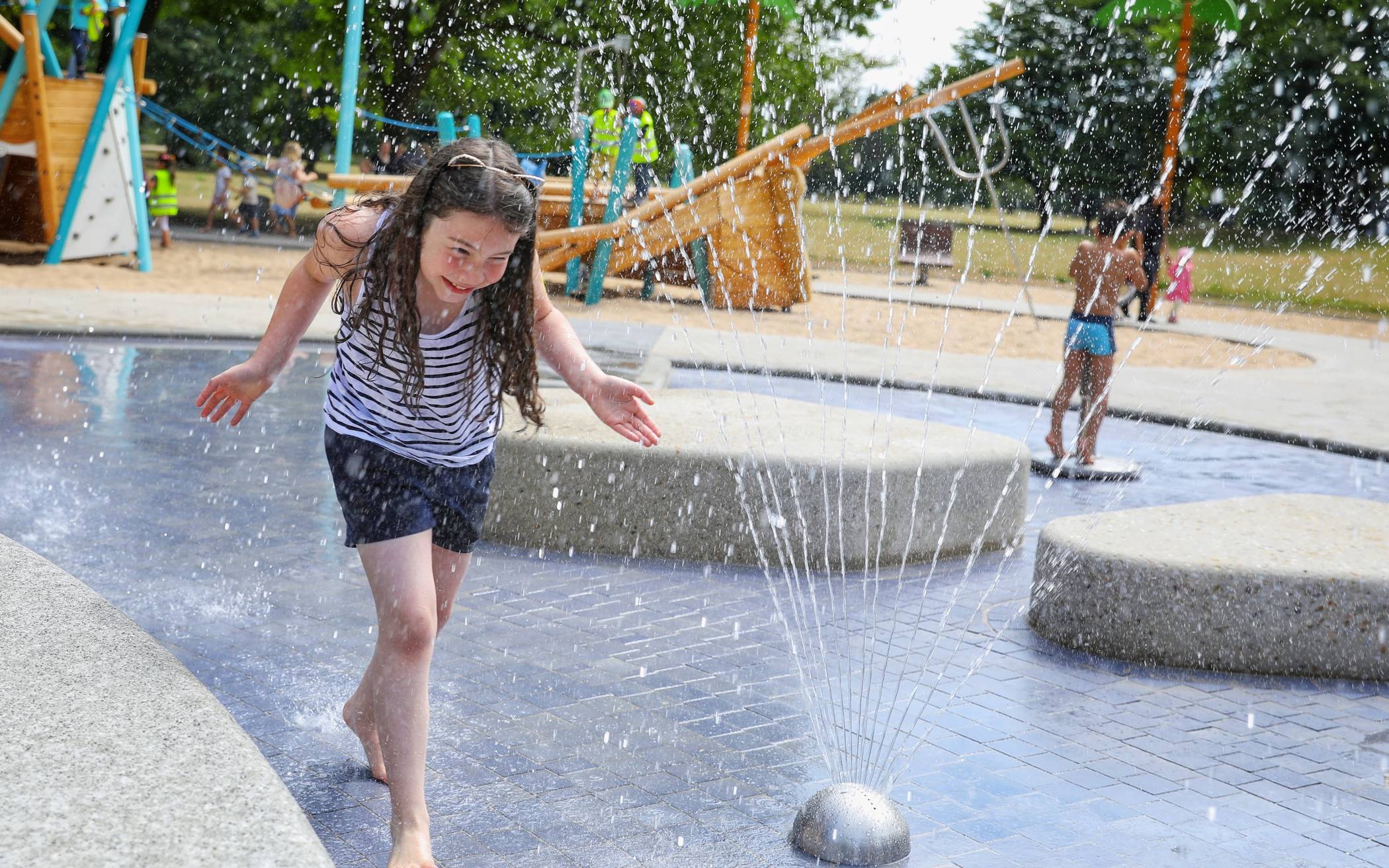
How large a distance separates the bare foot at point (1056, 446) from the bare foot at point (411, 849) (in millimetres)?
6070

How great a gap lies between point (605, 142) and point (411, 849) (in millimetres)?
15152

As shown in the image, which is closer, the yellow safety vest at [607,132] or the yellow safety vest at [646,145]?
the yellow safety vest at [607,132]

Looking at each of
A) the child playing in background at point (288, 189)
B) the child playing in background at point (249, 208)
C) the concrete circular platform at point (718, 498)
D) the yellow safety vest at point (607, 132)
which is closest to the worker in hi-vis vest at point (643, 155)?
the yellow safety vest at point (607, 132)

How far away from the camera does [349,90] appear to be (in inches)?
701

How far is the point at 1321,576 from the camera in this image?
4.62 metres

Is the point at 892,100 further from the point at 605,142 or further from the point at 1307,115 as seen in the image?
the point at 1307,115

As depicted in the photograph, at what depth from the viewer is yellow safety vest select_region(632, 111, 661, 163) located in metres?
18.6

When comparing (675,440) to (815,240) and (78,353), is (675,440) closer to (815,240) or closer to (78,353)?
(78,353)

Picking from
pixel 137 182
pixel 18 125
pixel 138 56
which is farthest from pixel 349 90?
pixel 18 125

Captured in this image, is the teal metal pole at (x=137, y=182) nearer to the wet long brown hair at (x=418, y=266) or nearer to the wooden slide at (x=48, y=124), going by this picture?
the wooden slide at (x=48, y=124)

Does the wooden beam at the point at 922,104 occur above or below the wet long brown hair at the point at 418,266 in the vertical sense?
above

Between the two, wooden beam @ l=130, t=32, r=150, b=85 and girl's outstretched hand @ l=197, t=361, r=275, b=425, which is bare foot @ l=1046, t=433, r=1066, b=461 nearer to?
girl's outstretched hand @ l=197, t=361, r=275, b=425

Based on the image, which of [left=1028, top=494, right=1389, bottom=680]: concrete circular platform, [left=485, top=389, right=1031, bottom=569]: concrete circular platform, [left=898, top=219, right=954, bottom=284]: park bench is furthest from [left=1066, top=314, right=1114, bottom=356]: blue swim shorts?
[left=898, top=219, right=954, bottom=284]: park bench

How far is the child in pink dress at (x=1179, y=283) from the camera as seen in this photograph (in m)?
20.6
